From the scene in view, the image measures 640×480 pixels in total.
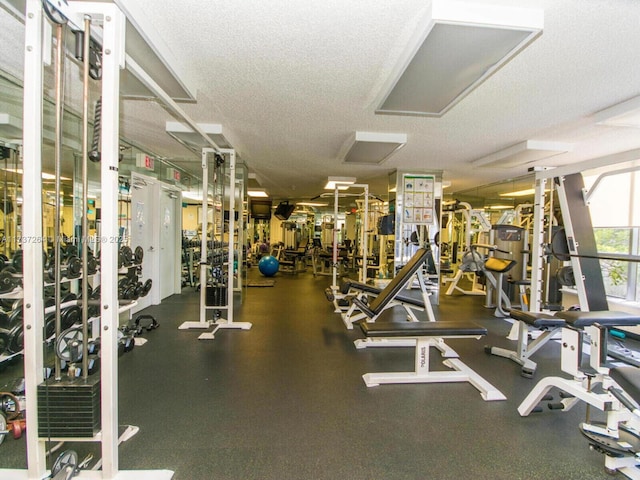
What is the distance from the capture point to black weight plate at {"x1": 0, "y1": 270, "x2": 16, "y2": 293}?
2.13 m

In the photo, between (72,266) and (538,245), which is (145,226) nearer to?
(72,266)

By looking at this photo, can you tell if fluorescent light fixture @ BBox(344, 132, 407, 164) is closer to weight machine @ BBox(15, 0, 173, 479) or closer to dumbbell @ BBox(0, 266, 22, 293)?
weight machine @ BBox(15, 0, 173, 479)

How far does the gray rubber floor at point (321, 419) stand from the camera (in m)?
1.67

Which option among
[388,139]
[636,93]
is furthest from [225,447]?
[636,93]

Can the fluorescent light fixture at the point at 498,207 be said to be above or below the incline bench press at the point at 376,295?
above

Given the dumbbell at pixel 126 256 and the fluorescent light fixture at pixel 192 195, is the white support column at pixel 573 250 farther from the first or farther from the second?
the fluorescent light fixture at pixel 192 195

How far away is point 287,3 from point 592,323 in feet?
8.59

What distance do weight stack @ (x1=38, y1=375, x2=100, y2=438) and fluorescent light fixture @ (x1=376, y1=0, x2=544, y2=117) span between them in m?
2.42

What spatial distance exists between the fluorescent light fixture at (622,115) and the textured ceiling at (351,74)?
0.31ft

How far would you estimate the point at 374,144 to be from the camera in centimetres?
388

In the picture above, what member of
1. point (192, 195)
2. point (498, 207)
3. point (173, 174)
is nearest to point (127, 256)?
point (173, 174)

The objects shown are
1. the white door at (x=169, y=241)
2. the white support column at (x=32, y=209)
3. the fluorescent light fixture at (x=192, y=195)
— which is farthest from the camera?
the fluorescent light fixture at (x=192, y=195)

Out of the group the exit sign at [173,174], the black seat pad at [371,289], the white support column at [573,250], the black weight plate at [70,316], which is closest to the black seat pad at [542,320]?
the white support column at [573,250]

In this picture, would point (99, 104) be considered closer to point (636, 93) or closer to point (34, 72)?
point (34, 72)
